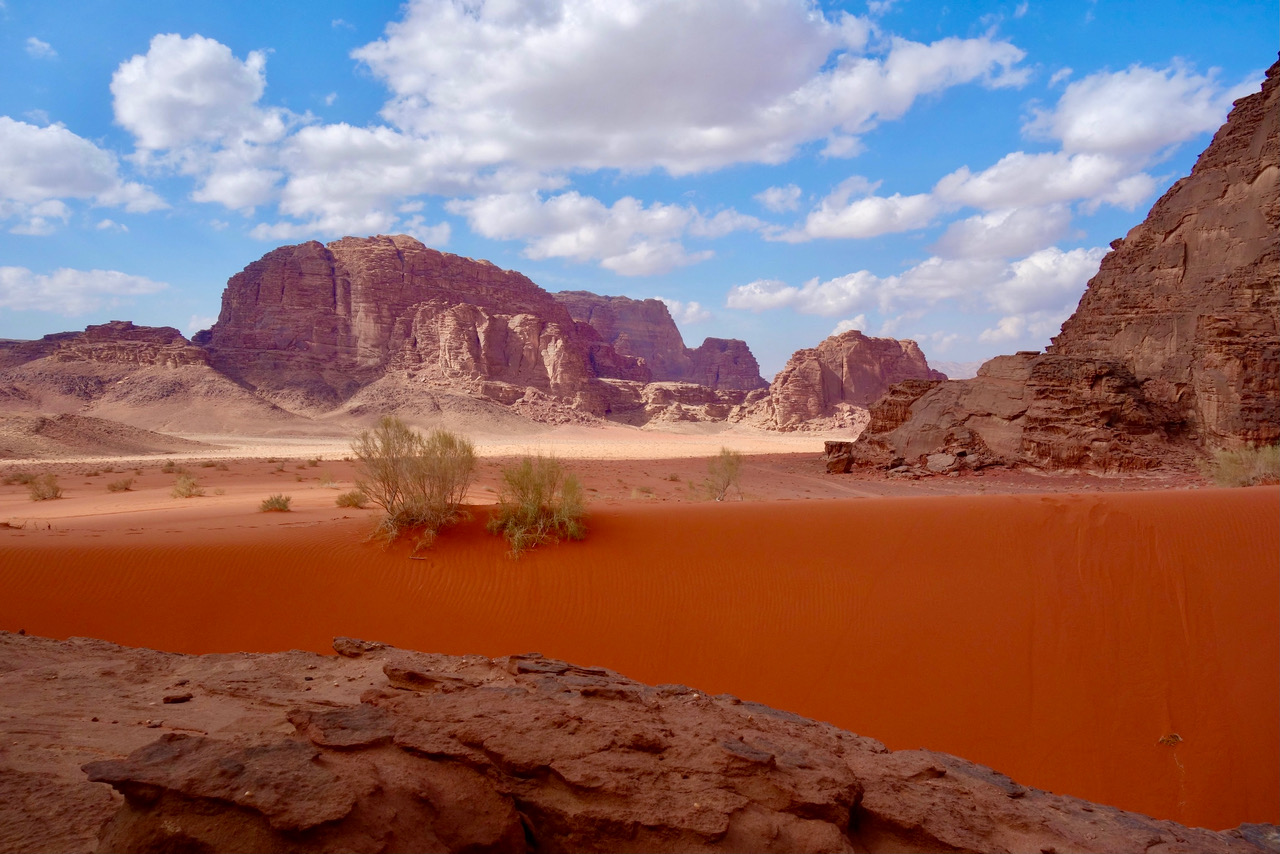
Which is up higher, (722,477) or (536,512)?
(536,512)

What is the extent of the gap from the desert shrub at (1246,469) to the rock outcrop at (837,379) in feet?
172

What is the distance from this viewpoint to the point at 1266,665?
5957 mm

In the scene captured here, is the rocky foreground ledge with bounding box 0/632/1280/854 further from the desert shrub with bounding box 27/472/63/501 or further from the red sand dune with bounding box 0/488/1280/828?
the desert shrub with bounding box 27/472/63/501

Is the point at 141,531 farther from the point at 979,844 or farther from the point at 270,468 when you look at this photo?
the point at 270,468

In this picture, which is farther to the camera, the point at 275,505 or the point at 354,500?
the point at 354,500

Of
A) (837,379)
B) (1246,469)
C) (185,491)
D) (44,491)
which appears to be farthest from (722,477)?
(837,379)

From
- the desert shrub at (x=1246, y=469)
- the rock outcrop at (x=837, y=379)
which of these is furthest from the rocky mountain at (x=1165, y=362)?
the rock outcrop at (x=837, y=379)

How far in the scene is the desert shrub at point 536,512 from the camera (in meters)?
8.08

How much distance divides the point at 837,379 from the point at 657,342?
57.0 meters

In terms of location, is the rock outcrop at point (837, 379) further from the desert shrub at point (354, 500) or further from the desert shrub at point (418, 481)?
the desert shrub at point (418, 481)

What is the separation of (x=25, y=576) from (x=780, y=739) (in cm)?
762

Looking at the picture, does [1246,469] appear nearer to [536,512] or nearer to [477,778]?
[536,512]

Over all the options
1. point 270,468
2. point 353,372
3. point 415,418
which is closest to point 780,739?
point 270,468

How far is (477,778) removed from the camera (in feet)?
8.17
